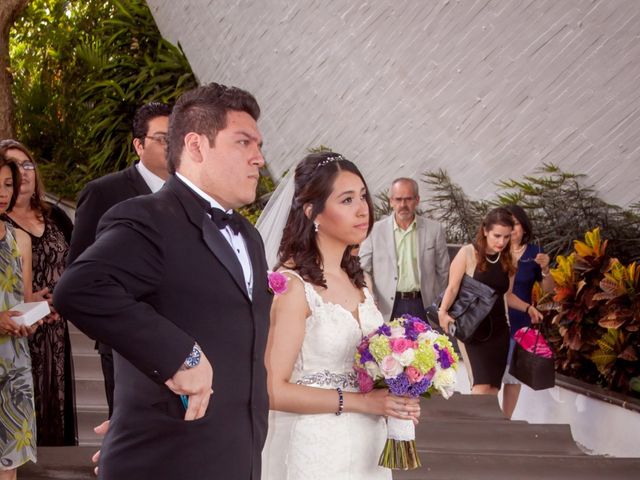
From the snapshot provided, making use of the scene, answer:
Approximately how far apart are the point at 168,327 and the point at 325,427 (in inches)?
47.4

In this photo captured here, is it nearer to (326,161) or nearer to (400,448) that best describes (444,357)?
(400,448)

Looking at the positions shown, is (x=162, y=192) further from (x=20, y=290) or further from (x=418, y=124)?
(x=418, y=124)

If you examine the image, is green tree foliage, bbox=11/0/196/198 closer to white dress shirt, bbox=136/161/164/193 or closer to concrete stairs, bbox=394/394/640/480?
concrete stairs, bbox=394/394/640/480

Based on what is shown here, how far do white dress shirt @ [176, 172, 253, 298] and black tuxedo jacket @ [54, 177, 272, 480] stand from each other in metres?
0.02

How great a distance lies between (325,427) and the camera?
291 cm

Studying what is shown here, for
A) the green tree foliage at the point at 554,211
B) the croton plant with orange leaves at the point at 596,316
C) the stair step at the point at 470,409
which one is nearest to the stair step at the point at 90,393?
the stair step at the point at 470,409

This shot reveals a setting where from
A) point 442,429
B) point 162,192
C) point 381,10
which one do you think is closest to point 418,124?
point 381,10

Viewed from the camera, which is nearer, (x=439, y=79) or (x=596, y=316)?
(x=596, y=316)

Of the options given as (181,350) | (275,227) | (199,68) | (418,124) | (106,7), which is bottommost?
(181,350)

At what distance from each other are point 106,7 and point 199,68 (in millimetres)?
1763

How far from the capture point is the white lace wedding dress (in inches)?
115

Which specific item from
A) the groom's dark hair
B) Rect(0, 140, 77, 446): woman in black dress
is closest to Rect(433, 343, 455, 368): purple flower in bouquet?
the groom's dark hair

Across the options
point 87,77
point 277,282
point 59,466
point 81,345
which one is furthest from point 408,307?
point 87,77

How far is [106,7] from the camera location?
13.5 m
